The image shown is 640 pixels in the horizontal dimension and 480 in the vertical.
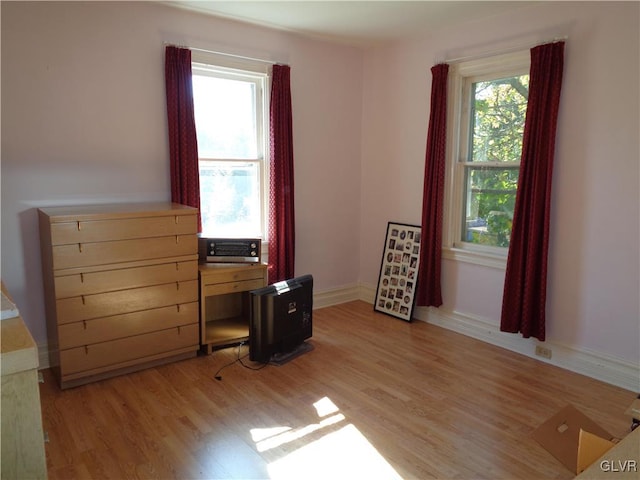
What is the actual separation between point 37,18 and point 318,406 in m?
2.99

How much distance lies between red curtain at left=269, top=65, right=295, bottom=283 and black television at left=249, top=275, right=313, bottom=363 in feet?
1.97

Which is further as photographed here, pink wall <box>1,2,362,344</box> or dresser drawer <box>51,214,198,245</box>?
pink wall <box>1,2,362,344</box>

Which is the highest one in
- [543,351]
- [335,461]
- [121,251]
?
[121,251]

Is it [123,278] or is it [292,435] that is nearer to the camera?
[292,435]

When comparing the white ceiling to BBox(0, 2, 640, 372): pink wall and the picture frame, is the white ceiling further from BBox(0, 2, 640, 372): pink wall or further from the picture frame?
the picture frame

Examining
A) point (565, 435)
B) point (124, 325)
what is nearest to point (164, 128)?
point (124, 325)

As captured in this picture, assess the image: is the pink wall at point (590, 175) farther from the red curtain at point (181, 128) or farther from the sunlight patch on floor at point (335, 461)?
the red curtain at point (181, 128)

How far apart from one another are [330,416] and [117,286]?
61.4 inches

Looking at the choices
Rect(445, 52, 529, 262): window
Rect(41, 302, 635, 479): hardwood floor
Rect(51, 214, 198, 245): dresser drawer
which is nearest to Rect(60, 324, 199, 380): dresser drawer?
Rect(41, 302, 635, 479): hardwood floor

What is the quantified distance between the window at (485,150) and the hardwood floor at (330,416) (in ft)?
3.02

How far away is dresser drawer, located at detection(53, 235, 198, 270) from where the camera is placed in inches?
112

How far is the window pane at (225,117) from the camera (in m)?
3.80

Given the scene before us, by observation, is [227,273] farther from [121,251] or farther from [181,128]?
[181,128]

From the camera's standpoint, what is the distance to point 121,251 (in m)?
3.03
